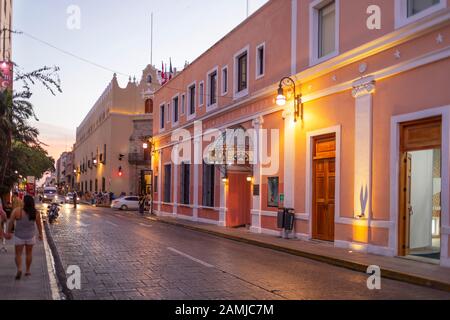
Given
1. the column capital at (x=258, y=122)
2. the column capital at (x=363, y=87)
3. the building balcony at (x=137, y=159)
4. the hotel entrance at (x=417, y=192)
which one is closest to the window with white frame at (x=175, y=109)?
the column capital at (x=258, y=122)

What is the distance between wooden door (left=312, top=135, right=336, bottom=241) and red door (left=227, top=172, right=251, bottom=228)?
270 inches

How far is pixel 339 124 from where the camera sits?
48.8 feet

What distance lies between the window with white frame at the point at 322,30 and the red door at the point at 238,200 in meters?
8.02

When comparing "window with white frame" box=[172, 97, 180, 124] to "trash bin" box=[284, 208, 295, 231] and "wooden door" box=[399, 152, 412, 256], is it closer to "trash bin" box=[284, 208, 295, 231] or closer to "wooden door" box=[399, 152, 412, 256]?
"trash bin" box=[284, 208, 295, 231]

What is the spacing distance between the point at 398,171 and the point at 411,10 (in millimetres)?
3950

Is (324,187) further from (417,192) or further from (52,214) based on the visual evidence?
(52,214)

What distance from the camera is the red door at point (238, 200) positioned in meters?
22.9

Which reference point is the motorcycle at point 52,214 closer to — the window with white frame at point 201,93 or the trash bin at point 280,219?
the window with white frame at point 201,93

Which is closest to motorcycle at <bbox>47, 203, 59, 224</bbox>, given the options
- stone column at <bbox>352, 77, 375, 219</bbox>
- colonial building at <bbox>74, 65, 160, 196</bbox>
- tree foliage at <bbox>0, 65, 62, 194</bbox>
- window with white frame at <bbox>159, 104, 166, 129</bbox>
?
tree foliage at <bbox>0, 65, 62, 194</bbox>

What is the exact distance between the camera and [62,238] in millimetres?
17281

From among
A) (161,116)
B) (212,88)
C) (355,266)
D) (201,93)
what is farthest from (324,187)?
(161,116)

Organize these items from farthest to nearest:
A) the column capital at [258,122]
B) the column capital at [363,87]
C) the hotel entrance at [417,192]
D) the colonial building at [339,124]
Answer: the column capital at [258,122] < the column capital at [363,87] < the hotel entrance at [417,192] < the colonial building at [339,124]

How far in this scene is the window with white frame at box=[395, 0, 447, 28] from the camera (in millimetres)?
11727
